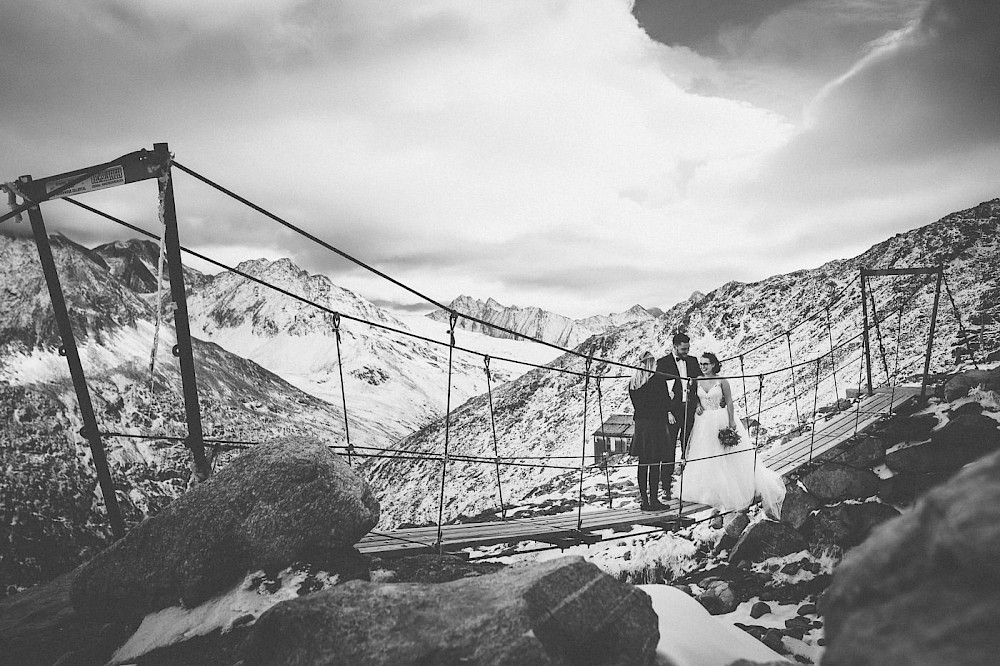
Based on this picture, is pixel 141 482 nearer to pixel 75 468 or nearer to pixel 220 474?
pixel 75 468

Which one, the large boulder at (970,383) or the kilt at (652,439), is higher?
the large boulder at (970,383)

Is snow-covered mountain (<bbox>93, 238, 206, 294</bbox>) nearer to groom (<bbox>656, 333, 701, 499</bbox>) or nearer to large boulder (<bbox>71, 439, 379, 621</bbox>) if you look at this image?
large boulder (<bbox>71, 439, 379, 621</bbox>)

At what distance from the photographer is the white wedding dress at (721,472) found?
6.22 m

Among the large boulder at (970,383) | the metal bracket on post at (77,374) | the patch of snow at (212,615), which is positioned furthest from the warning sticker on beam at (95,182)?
the large boulder at (970,383)

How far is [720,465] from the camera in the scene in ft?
20.7

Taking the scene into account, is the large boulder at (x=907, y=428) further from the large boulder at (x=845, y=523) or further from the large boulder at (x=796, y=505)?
the large boulder at (x=796, y=505)

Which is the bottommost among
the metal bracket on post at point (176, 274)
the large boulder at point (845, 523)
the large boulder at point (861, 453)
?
the large boulder at point (845, 523)

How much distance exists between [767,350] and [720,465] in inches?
600

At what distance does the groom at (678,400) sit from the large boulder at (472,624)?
10.8 ft

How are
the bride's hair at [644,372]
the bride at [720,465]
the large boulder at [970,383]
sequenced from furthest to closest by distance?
the large boulder at [970,383] → the bride at [720,465] → the bride's hair at [644,372]

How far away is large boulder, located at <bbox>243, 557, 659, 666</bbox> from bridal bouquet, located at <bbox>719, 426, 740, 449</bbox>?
142 inches

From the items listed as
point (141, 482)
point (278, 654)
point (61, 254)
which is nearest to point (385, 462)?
point (141, 482)

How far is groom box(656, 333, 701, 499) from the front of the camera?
6139 mm

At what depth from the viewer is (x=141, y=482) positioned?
18875mm
